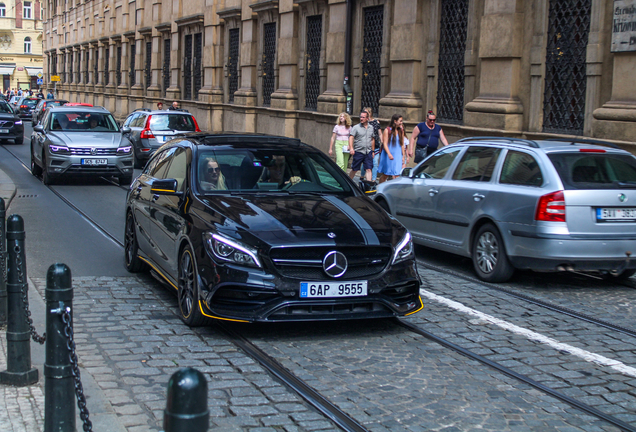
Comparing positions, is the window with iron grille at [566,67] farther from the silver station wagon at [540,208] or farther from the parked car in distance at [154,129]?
the parked car in distance at [154,129]

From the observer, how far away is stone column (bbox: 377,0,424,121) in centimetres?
1883

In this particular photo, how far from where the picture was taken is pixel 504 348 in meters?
5.93

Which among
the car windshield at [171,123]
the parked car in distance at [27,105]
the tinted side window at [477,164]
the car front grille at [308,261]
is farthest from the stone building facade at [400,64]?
the parked car in distance at [27,105]

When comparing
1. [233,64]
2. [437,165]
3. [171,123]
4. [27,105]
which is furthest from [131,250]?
[27,105]

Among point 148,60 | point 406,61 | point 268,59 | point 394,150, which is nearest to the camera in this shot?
point 394,150

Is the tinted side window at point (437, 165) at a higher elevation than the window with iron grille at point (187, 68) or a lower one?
lower

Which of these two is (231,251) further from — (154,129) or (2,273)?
(154,129)

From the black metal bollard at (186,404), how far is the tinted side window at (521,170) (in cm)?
626

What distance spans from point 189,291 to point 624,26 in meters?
9.67

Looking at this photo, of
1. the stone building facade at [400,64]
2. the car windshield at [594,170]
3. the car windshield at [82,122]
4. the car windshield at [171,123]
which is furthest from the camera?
the car windshield at [171,123]

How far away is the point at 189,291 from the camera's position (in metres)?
6.32

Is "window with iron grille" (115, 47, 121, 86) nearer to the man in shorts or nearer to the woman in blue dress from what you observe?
the man in shorts

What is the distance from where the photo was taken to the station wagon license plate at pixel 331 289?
572cm

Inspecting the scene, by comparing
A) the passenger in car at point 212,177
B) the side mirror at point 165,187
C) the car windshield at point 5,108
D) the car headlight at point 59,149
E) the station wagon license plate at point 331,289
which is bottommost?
the station wagon license plate at point 331,289
